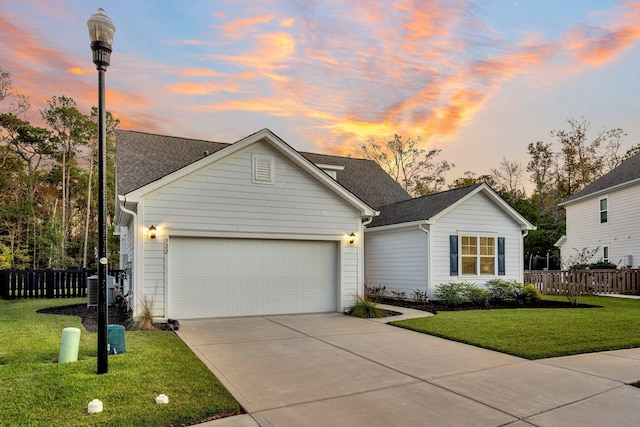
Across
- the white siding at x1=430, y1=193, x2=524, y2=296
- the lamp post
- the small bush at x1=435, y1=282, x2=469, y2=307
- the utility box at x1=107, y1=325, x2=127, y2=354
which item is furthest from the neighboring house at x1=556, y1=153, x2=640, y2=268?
the lamp post

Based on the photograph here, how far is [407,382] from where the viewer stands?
523 cm

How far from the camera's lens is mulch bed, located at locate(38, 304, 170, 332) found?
29.6 ft

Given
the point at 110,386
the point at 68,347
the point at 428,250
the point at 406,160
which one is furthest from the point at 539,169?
the point at 110,386

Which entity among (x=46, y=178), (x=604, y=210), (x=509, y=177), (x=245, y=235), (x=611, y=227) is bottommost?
(x=245, y=235)

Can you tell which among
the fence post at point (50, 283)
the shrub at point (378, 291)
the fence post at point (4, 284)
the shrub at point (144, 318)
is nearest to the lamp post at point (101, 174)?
the shrub at point (144, 318)

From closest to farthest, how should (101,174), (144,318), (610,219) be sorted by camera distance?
1. (101,174)
2. (144,318)
3. (610,219)

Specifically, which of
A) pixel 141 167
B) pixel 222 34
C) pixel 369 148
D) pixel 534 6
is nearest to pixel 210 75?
pixel 222 34

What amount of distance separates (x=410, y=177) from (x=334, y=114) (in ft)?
56.5

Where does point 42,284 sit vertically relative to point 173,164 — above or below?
below

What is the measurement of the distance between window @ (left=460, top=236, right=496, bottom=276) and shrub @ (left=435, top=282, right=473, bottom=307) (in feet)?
3.14

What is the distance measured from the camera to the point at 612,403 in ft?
14.8

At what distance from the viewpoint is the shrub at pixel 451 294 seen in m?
13.1

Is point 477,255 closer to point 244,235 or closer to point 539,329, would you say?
point 539,329

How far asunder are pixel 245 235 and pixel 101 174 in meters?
5.65
